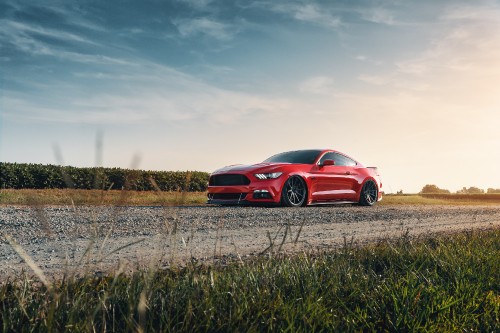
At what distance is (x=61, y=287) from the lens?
3051mm

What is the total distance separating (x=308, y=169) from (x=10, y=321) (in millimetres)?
9838

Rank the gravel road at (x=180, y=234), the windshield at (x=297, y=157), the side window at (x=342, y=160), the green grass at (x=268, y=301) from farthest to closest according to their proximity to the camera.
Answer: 1. the side window at (x=342, y=160)
2. the windshield at (x=297, y=157)
3. the gravel road at (x=180, y=234)
4. the green grass at (x=268, y=301)

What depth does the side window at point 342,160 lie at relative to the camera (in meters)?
13.1

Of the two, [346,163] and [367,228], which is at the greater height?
[346,163]

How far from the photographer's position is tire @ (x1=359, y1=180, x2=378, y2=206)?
1359cm

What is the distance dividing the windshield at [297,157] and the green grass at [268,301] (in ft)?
26.6

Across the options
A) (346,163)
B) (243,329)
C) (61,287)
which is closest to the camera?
(243,329)

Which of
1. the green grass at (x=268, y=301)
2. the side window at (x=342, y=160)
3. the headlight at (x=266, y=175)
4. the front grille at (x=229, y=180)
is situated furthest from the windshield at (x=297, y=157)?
the green grass at (x=268, y=301)

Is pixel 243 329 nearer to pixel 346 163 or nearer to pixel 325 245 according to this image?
pixel 325 245

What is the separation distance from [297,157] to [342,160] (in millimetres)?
1475

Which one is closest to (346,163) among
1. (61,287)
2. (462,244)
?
(462,244)

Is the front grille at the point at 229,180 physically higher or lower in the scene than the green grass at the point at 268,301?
higher

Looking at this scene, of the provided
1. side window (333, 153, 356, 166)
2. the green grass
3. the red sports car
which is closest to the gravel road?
the green grass

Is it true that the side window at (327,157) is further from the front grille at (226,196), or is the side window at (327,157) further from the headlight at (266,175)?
the front grille at (226,196)
